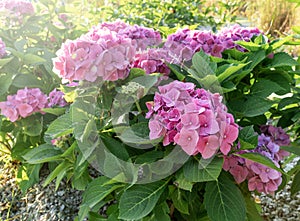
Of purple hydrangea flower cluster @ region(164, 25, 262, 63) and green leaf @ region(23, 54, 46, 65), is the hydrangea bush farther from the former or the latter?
green leaf @ region(23, 54, 46, 65)

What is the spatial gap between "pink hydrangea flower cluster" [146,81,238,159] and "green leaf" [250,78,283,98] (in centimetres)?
36

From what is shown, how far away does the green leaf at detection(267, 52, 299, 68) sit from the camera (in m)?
1.51

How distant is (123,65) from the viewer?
1.25 metres

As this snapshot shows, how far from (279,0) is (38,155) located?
5.89m

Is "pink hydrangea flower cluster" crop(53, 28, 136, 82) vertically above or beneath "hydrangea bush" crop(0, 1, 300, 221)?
above

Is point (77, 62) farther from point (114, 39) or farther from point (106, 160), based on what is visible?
point (106, 160)

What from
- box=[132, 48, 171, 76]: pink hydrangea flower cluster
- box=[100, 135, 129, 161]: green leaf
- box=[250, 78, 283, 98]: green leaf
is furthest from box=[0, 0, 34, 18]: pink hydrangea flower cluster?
box=[250, 78, 283, 98]: green leaf

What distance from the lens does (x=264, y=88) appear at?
1.49 m

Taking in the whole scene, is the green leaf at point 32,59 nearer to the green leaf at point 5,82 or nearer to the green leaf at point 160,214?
the green leaf at point 5,82

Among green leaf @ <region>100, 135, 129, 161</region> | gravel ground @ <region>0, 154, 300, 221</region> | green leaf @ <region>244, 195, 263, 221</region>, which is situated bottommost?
gravel ground @ <region>0, 154, 300, 221</region>

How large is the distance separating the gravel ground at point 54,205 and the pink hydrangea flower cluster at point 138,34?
0.94 meters

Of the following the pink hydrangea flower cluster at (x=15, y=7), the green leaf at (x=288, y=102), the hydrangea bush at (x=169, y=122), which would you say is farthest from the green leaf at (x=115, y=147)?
the pink hydrangea flower cluster at (x=15, y=7)

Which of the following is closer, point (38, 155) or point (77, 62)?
point (77, 62)

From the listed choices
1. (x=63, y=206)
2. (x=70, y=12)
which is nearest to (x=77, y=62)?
(x=63, y=206)
